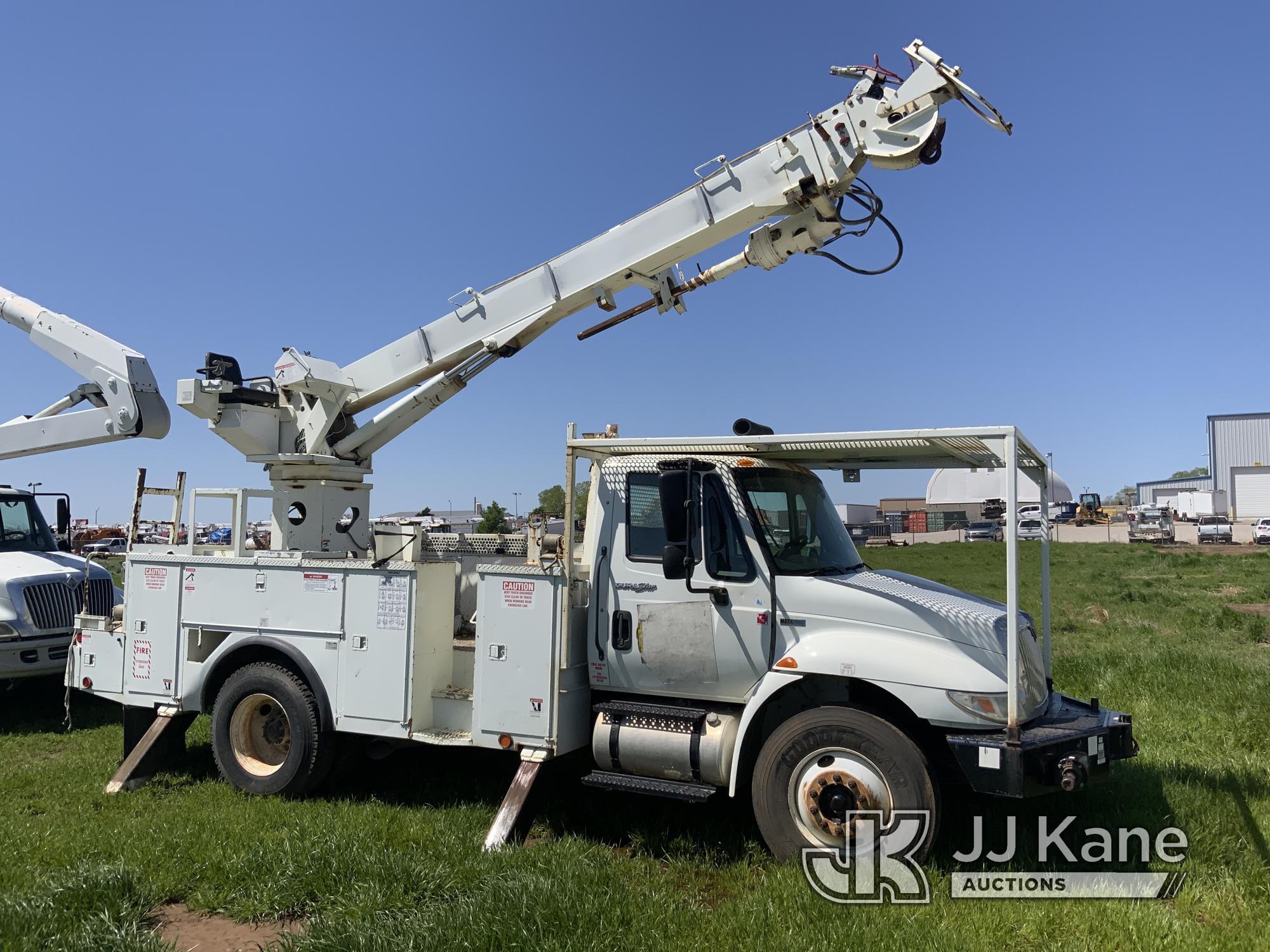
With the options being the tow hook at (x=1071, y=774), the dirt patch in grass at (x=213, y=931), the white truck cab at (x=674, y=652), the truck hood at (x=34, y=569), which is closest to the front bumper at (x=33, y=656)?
the truck hood at (x=34, y=569)

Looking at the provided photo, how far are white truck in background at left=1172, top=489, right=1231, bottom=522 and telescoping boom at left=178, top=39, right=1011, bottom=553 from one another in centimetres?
7716

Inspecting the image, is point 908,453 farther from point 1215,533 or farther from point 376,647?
point 1215,533

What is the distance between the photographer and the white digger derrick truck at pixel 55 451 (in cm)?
820

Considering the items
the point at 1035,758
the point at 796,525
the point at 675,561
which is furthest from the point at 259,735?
the point at 1035,758

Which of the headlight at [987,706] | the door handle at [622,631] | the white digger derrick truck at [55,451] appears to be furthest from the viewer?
the white digger derrick truck at [55,451]

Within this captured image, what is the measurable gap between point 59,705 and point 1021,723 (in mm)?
10944

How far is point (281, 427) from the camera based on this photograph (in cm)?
804

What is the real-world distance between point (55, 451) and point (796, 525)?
24.8 feet

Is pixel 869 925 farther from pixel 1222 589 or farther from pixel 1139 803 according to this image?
pixel 1222 589

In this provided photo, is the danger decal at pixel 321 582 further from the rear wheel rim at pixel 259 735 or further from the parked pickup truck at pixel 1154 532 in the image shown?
the parked pickup truck at pixel 1154 532

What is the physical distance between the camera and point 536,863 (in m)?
5.13

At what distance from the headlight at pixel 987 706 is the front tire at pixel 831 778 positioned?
0.37 m

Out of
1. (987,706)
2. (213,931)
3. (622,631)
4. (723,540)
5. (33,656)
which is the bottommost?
(213,931)

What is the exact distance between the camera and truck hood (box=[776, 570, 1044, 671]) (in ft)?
17.2
